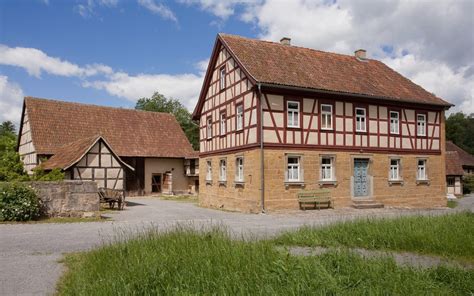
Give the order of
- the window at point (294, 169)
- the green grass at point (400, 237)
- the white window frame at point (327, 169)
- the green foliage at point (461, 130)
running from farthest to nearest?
the green foliage at point (461, 130) < the white window frame at point (327, 169) < the window at point (294, 169) < the green grass at point (400, 237)

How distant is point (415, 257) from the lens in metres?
8.33

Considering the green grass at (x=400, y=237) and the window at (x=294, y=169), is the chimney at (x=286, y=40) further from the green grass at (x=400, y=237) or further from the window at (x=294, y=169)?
the green grass at (x=400, y=237)

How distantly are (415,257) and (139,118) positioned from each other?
32.6 m

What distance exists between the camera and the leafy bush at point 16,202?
14.8 meters

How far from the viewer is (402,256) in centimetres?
838

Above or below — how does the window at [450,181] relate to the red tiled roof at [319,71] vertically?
below

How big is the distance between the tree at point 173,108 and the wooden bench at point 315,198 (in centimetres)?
4554

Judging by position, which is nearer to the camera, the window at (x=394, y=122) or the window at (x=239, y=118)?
the window at (x=239, y=118)

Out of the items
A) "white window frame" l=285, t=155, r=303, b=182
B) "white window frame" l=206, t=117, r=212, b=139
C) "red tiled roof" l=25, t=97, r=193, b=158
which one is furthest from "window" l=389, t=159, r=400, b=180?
"red tiled roof" l=25, t=97, r=193, b=158

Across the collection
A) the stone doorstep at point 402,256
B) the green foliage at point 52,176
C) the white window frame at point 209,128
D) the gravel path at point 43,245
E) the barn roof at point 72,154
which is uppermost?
the white window frame at point 209,128

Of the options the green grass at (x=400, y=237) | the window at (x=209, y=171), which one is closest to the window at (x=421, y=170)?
the window at (x=209, y=171)

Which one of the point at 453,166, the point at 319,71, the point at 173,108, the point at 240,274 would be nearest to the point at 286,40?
the point at 319,71

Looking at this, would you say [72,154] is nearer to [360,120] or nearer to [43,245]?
[43,245]

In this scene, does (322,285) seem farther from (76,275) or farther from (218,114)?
(218,114)
